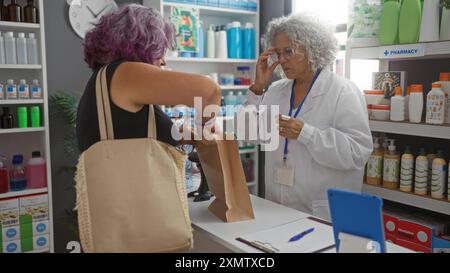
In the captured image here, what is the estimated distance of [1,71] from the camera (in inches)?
118

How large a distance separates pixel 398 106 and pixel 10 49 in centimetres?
261

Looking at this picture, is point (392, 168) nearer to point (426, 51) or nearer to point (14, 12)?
point (426, 51)

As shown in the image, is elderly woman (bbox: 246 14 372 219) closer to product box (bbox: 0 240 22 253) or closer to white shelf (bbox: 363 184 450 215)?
white shelf (bbox: 363 184 450 215)

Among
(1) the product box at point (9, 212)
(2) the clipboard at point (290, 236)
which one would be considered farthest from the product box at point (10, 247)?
(2) the clipboard at point (290, 236)

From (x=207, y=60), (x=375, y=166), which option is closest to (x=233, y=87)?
(x=207, y=60)

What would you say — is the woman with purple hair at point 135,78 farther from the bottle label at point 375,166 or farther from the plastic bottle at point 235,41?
the plastic bottle at point 235,41

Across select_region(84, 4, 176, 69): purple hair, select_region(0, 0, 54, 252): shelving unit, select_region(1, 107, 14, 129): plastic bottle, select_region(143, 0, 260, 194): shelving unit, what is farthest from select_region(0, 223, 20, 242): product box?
select_region(84, 4, 176, 69): purple hair

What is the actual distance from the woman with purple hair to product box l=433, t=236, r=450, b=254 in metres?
1.60

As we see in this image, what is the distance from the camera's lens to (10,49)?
2777 mm

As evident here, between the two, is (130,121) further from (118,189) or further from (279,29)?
(279,29)

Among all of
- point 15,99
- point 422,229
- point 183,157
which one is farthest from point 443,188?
point 15,99

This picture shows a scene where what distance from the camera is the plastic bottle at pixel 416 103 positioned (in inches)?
88.0

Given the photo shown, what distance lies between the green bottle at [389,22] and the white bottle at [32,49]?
2376 mm
